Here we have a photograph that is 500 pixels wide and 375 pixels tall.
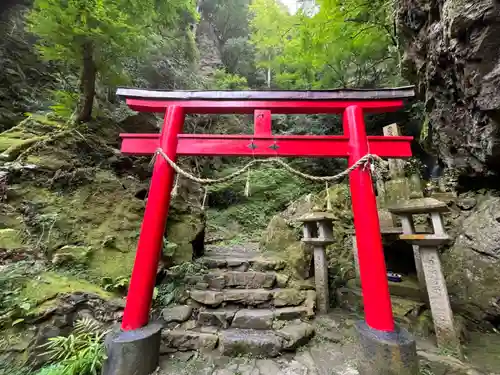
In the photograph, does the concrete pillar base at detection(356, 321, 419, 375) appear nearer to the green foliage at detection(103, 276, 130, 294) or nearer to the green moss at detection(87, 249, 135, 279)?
the green foliage at detection(103, 276, 130, 294)

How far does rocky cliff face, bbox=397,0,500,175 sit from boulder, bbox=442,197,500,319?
0.99m

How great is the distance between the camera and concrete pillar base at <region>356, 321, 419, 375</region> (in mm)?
2307

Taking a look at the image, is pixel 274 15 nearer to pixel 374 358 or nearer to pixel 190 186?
pixel 190 186

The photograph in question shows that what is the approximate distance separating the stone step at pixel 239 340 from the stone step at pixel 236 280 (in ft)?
2.96

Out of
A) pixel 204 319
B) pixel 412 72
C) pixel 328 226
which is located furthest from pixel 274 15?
pixel 204 319

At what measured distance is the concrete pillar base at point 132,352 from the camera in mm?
2441

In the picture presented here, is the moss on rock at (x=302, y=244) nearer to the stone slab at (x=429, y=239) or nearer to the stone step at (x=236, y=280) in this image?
the stone step at (x=236, y=280)

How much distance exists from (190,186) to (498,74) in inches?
326

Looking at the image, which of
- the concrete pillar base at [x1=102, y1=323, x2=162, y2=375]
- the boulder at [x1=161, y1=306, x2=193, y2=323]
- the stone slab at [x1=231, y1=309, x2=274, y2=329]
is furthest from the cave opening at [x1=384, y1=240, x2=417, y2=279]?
the concrete pillar base at [x1=102, y1=323, x2=162, y2=375]

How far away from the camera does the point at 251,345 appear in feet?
9.66

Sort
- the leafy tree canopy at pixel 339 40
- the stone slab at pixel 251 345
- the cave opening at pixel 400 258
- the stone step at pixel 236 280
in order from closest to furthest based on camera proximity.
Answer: the stone slab at pixel 251 345
the stone step at pixel 236 280
the cave opening at pixel 400 258
the leafy tree canopy at pixel 339 40

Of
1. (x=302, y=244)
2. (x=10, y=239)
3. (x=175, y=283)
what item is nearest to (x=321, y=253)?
(x=302, y=244)

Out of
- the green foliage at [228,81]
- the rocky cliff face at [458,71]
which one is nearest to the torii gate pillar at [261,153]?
the rocky cliff face at [458,71]

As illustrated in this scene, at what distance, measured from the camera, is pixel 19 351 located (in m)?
2.47
